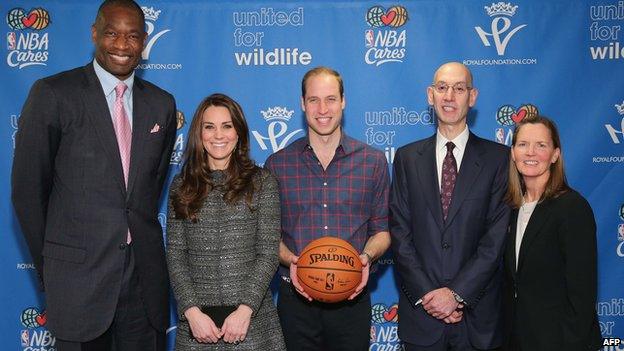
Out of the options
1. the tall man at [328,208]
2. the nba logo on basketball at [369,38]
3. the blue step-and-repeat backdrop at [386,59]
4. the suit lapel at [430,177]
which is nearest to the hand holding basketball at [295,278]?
the tall man at [328,208]

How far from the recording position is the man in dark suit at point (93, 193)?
2496 millimetres

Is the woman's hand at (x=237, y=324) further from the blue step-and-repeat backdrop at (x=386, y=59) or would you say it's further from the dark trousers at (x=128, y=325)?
the blue step-and-repeat backdrop at (x=386, y=59)

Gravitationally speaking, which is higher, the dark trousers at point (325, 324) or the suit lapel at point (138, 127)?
the suit lapel at point (138, 127)

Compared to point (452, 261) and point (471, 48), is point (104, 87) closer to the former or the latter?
point (452, 261)

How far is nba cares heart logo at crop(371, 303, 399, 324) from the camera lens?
4.42 m

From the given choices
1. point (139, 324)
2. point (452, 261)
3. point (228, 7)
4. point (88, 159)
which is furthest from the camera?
point (228, 7)

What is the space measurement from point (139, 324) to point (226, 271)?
0.46 metres

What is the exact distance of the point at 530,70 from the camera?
429 cm

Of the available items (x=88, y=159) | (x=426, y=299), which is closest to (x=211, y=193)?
(x=88, y=159)

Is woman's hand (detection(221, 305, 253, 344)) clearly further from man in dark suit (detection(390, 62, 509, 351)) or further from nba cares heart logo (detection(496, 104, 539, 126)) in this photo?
nba cares heart logo (detection(496, 104, 539, 126))

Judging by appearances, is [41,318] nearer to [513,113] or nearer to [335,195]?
[335,195]

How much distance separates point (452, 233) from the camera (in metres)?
2.87

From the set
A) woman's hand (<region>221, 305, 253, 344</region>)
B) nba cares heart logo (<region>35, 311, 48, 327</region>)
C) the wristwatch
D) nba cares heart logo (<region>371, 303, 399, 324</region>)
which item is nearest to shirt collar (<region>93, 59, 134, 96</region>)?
woman's hand (<region>221, 305, 253, 344</region>)

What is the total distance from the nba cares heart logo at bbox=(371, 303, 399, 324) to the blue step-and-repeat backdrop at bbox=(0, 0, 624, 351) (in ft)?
3.50
